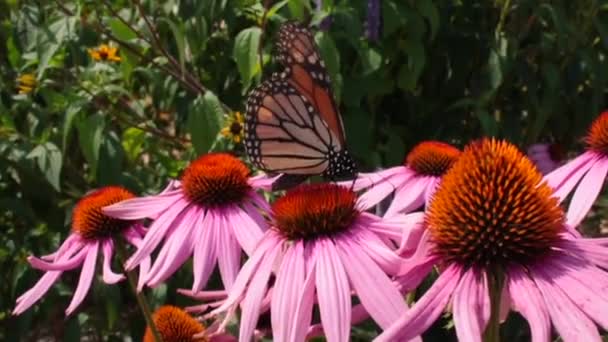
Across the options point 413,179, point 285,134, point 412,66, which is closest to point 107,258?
point 285,134

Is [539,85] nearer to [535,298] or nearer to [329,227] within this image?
[329,227]

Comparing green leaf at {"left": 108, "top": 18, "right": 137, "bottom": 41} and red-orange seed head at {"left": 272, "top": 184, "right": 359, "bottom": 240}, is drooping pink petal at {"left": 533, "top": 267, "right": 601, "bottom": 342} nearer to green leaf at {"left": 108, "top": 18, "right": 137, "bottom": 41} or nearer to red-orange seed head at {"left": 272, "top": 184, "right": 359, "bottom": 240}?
red-orange seed head at {"left": 272, "top": 184, "right": 359, "bottom": 240}

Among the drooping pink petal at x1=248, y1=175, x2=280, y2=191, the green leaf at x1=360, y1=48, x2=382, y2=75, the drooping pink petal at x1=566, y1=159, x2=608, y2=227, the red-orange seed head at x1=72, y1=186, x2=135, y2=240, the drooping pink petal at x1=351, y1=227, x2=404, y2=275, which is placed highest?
the green leaf at x1=360, y1=48, x2=382, y2=75

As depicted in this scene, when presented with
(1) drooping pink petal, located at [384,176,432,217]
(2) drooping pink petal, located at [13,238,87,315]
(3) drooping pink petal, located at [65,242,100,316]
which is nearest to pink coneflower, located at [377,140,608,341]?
(1) drooping pink petal, located at [384,176,432,217]

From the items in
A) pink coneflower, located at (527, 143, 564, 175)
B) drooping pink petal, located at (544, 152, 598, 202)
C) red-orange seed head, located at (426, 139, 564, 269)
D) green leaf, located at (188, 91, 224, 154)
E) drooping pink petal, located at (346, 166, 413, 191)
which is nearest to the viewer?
red-orange seed head, located at (426, 139, 564, 269)

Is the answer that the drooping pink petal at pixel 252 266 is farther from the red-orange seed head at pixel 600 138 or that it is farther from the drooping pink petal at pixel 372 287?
the red-orange seed head at pixel 600 138
